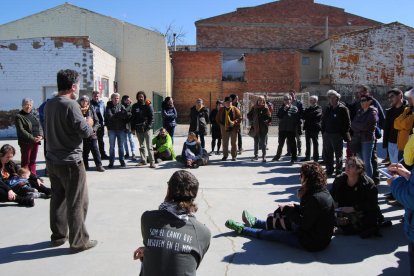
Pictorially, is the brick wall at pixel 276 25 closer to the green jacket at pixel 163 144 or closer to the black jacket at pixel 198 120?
the black jacket at pixel 198 120

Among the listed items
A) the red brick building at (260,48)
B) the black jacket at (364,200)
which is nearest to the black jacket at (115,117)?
the black jacket at (364,200)

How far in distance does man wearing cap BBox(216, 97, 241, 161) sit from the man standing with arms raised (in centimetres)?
712

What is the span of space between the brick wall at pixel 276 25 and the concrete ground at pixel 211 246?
3118cm

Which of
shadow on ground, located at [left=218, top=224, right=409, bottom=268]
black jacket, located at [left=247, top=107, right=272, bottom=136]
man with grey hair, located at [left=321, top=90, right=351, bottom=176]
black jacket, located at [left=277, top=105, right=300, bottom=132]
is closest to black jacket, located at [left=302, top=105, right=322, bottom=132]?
black jacket, located at [left=277, top=105, right=300, bottom=132]

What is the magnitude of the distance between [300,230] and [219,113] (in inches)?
290

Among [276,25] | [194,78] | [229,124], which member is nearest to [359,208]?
[229,124]

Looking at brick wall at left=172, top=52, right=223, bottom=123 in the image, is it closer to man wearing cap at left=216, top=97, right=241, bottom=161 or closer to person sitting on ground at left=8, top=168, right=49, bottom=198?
man wearing cap at left=216, top=97, right=241, bottom=161

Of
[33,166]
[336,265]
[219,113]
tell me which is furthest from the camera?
[219,113]

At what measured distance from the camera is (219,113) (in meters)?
11.8

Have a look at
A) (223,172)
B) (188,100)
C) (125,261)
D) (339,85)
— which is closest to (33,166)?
(223,172)

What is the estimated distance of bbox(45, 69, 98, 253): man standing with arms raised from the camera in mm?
4496

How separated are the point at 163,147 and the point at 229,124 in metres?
1.93

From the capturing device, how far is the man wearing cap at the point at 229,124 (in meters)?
11.5

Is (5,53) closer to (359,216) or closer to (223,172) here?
(223,172)
